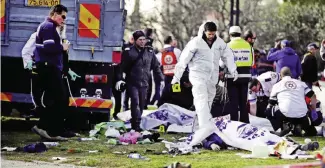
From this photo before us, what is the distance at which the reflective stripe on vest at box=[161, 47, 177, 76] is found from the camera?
62.7ft

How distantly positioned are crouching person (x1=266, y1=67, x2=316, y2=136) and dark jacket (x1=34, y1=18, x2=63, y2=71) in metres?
3.64

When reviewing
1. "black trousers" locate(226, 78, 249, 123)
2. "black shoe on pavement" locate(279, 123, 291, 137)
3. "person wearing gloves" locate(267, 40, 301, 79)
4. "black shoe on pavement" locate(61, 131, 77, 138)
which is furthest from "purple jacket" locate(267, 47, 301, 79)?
"black shoe on pavement" locate(61, 131, 77, 138)

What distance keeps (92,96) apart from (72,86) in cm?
37

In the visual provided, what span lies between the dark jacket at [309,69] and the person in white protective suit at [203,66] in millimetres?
6404

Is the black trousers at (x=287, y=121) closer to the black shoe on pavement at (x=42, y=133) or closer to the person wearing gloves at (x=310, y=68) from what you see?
the black shoe on pavement at (x=42, y=133)

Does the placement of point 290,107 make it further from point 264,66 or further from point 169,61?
point 264,66

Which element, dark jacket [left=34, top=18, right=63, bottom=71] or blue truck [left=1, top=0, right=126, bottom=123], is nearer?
dark jacket [left=34, top=18, right=63, bottom=71]

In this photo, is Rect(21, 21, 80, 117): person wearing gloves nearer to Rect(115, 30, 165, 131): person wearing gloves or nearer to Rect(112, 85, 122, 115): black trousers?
Rect(115, 30, 165, 131): person wearing gloves

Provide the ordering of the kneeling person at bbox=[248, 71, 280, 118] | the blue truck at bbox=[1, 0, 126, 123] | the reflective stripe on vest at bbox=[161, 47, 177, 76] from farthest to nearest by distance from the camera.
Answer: the reflective stripe on vest at bbox=[161, 47, 177, 76] → the kneeling person at bbox=[248, 71, 280, 118] → the blue truck at bbox=[1, 0, 126, 123]

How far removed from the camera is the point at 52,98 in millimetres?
12805

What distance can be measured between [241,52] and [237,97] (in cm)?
77

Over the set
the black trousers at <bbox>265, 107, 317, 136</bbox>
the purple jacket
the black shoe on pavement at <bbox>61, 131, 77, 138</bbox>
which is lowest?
the black shoe on pavement at <bbox>61, 131, 77, 138</bbox>

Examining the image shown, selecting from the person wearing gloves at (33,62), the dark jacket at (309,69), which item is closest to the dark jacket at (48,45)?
the person wearing gloves at (33,62)

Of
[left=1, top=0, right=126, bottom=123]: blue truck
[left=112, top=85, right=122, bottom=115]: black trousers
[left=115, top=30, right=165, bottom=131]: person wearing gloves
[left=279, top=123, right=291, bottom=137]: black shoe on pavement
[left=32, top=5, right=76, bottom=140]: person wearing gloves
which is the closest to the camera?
[left=32, top=5, right=76, bottom=140]: person wearing gloves
